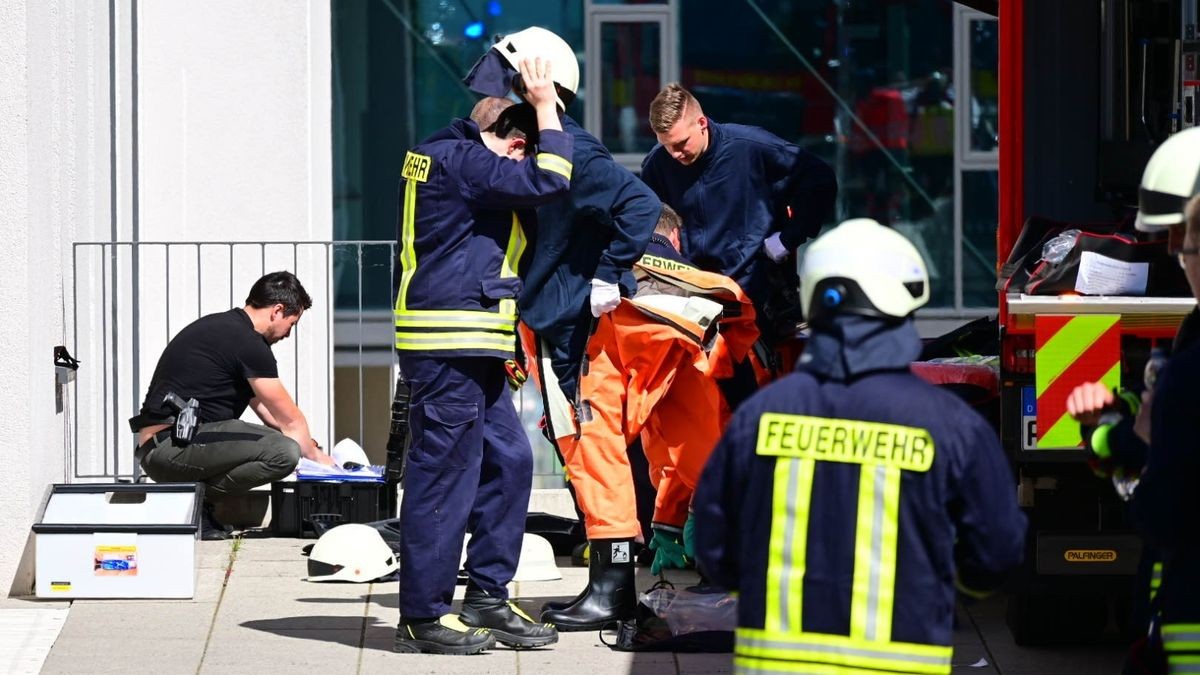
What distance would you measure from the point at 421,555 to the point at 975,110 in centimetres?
641

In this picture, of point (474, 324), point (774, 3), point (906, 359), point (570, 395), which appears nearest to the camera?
point (906, 359)

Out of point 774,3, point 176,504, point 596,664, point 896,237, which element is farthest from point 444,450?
point 774,3

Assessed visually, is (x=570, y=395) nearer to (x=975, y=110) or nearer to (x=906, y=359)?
(x=906, y=359)

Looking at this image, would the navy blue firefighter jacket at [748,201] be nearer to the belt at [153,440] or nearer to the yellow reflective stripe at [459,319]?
the yellow reflective stripe at [459,319]

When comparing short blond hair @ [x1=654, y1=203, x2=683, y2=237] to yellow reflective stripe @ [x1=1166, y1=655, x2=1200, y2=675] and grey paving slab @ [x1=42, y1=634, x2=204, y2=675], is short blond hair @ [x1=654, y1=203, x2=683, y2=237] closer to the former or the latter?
grey paving slab @ [x1=42, y1=634, x2=204, y2=675]

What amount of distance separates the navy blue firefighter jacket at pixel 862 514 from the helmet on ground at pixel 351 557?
4.34 metres

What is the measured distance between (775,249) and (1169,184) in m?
3.81

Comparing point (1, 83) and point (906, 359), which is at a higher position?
point (1, 83)

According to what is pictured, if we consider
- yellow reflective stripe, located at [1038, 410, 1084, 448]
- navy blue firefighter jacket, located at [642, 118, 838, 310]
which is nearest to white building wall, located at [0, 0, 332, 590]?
navy blue firefighter jacket, located at [642, 118, 838, 310]

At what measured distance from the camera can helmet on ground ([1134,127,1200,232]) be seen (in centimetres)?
420

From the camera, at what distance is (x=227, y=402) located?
9.41 meters

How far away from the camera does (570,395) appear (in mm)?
7066

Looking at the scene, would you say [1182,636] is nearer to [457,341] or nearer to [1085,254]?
[1085,254]

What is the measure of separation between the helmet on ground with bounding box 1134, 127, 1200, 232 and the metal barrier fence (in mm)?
5628
